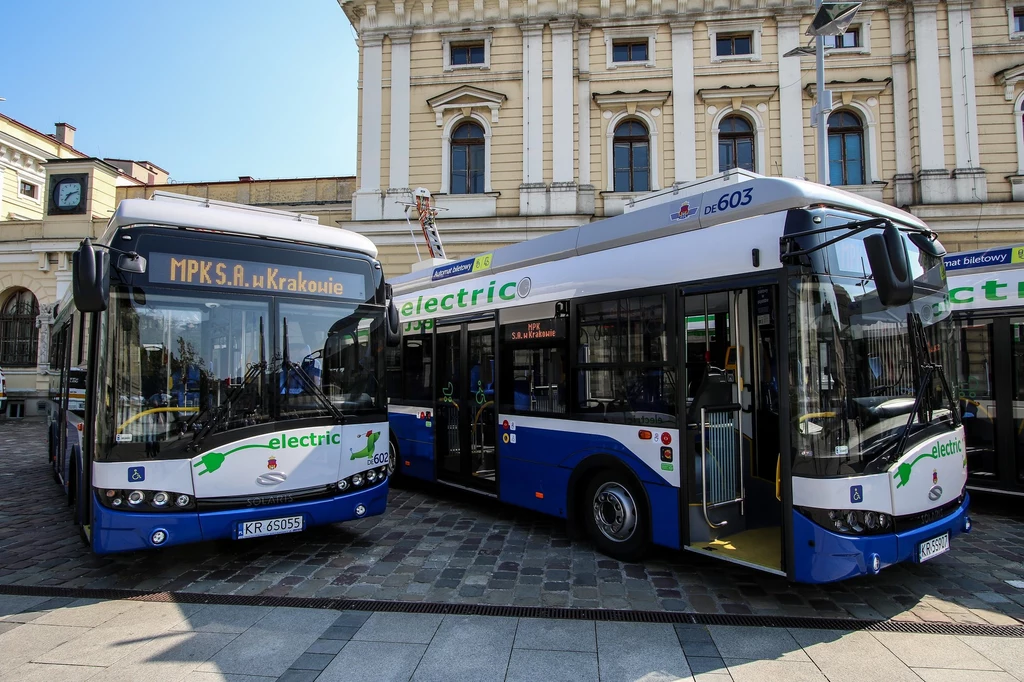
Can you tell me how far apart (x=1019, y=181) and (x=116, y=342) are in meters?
22.0

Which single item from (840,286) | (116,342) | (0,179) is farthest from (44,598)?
(0,179)

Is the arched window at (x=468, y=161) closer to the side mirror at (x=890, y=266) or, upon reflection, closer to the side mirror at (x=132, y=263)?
the side mirror at (x=132, y=263)

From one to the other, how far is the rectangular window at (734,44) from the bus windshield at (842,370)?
1702cm

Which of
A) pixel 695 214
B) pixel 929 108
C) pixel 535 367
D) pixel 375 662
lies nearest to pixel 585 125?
pixel 929 108

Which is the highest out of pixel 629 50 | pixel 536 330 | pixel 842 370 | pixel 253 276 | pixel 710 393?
pixel 629 50

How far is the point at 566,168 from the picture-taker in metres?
18.9

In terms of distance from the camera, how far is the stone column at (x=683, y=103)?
1880cm

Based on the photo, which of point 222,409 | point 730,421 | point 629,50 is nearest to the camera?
point 222,409

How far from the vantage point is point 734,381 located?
545 centimetres

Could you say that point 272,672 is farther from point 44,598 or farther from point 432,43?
point 432,43

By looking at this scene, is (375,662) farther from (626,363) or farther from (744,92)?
(744,92)

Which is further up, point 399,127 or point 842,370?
point 399,127

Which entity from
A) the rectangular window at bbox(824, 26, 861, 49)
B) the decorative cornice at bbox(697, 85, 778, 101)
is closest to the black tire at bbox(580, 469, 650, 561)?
the decorative cornice at bbox(697, 85, 778, 101)

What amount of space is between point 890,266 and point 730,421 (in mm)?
1947
